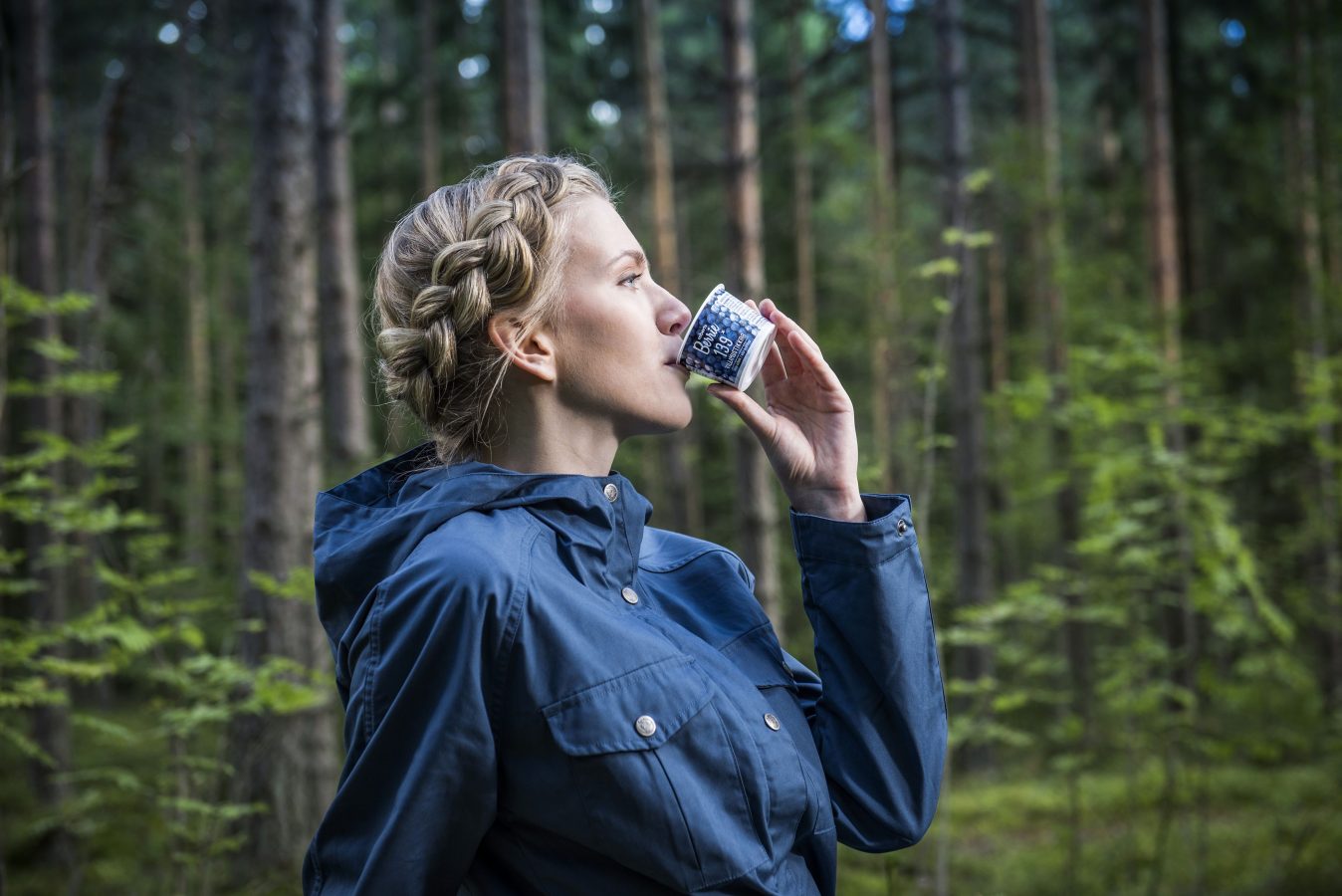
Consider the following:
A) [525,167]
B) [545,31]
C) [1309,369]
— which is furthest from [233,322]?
[525,167]

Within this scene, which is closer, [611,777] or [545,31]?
[611,777]

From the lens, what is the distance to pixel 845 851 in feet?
27.6

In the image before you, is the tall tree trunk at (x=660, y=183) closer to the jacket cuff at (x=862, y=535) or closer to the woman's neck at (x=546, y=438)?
the jacket cuff at (x=862, y=535)

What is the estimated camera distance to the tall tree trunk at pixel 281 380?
5.65m

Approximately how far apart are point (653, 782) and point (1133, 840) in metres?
6.15

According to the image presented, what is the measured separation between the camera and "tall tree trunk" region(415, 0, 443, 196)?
1382 centimetres

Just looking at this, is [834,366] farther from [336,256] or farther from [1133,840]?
[1133,840]

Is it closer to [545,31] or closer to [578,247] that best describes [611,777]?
[578,247]

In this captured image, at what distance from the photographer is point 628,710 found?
4.53 feet

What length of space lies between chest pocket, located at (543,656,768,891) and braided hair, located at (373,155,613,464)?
51cm

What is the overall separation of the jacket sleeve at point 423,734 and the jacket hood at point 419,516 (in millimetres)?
95

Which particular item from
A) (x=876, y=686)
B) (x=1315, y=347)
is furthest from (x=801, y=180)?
(x=876, y=686)

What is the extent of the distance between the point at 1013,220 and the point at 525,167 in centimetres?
1157

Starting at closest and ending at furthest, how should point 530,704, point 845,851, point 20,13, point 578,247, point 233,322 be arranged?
1. point 530,704
2. point 578,247
3. point 845,851
4. point 20,13
5. point 233,322
